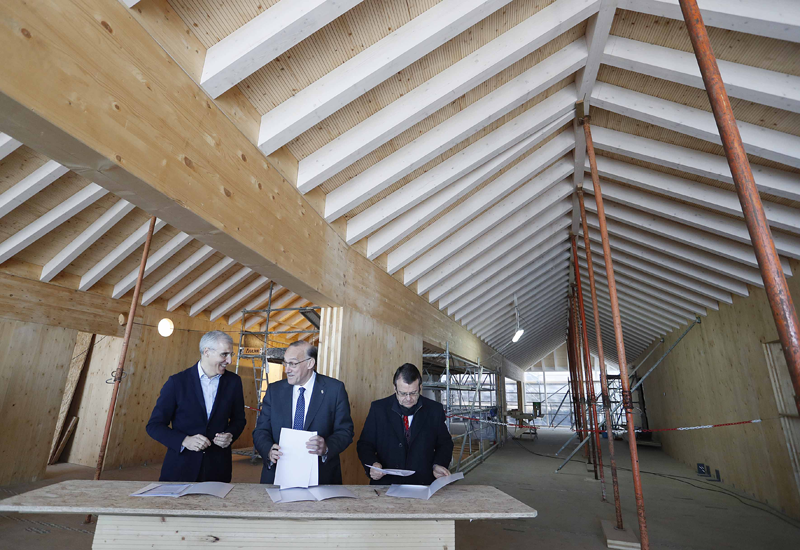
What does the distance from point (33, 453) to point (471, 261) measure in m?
6.84

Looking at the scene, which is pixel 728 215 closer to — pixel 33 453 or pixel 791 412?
pixel 791 412

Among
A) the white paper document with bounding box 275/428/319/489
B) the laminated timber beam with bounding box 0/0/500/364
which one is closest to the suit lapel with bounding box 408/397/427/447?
the white paper document with bounding box 275/428/319/489

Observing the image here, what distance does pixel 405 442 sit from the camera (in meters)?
2.58

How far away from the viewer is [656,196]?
5.37 metres

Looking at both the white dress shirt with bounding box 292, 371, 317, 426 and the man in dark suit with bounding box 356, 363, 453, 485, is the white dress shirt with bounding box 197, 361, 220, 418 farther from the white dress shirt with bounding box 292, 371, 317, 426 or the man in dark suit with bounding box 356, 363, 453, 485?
the man in dark suit with bounding box 356, 363, 453, 485

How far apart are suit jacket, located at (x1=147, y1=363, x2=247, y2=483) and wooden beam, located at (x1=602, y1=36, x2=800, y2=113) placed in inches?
156

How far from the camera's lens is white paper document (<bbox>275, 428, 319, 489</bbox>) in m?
1.97

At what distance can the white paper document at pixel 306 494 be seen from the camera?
180cm

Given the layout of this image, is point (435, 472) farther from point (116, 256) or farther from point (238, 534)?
point (116, 256)

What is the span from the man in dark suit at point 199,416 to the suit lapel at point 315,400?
1.45 feet

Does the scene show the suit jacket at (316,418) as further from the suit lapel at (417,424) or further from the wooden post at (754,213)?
the wooden post at (754,213)

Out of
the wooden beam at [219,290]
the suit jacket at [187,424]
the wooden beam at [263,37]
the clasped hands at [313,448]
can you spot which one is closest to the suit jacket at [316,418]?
the suit jacket at [187,424]

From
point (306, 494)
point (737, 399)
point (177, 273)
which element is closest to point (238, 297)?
point (177, 273)

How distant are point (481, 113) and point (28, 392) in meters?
6.86
